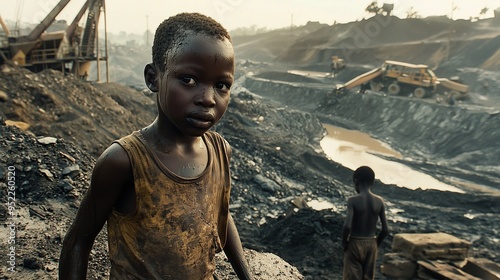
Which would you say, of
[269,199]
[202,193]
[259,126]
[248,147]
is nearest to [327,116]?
[259,126]

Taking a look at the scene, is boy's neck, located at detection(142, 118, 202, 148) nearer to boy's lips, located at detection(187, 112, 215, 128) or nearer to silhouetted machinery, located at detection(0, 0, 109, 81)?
boy's lips, located at detection(187, 112, 215, 128)

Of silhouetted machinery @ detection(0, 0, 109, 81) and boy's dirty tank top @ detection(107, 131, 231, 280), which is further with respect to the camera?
silhouetted machinery @ detection(0, 0, 109, 81)

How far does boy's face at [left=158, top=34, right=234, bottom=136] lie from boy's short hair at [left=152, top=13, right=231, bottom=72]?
27 millimetres

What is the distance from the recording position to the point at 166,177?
3.94 ft

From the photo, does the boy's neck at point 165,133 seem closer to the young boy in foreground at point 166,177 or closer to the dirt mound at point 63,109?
the young boy in foreground at point 166,177

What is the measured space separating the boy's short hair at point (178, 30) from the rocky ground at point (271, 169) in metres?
2.97

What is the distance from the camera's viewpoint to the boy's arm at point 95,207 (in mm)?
1141

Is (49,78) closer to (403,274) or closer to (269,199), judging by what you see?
(269,199)

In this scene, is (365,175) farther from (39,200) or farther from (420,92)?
(420,92)

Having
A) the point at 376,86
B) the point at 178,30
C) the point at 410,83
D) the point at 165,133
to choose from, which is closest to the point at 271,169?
the point at 165,133

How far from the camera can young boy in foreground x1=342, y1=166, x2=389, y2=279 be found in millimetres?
4477

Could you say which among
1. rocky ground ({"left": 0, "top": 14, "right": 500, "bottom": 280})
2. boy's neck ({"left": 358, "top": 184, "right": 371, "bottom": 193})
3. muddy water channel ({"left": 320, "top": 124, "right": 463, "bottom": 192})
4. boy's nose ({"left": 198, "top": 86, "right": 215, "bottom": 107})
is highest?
boy's nose ({"left": 198, "top": 86, "right": 215, "bottom": 107})

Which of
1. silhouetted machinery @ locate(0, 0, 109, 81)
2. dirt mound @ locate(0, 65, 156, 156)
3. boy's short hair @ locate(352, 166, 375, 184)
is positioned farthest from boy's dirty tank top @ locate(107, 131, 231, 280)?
silhouetted machinery @ locate(0, 0, 109, 81)

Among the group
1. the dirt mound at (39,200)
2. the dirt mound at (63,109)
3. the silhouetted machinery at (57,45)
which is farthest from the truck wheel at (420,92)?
the dirt mound at (39,200)
